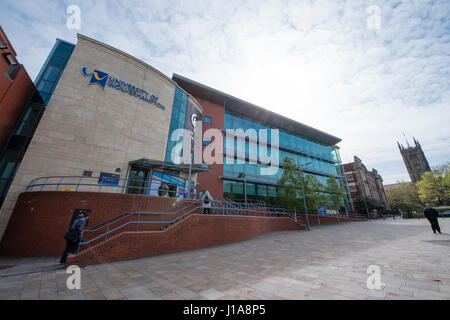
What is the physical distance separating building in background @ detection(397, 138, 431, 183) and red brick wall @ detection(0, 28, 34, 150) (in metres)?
113

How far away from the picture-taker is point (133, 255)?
22.2ft

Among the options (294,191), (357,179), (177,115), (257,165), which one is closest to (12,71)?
(177,115)

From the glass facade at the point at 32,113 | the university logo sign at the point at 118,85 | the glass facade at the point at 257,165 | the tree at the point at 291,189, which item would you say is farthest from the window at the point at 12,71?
the tree at the point at 291,189

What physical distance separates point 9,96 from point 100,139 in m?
5.60

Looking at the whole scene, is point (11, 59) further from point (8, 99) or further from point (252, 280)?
point (252, 280)

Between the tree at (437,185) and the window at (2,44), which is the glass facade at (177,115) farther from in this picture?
the tree at (437,185)

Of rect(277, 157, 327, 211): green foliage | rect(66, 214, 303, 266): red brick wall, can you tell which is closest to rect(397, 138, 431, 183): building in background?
rect(277, 157, 327, 211): green foliage

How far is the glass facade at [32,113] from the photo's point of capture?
10.7 metres

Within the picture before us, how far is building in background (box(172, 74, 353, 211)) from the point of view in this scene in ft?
71.4

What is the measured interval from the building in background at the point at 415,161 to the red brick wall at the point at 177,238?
10027 cm

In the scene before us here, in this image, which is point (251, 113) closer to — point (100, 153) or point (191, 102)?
point (191, 102)

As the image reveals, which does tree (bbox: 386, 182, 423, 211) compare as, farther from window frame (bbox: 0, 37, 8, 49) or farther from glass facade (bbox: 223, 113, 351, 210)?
window frame (bbox: 0, 37, 8, 49)
